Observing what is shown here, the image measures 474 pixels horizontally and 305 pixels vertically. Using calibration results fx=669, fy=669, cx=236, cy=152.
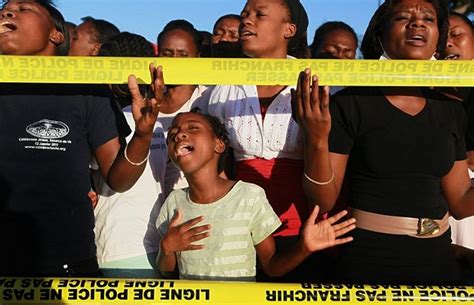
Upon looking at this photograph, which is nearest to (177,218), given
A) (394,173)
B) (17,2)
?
(394,173)

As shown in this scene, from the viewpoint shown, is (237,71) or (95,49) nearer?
(237,71)

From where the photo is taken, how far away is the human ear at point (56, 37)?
276cm

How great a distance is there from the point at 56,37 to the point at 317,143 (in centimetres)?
122

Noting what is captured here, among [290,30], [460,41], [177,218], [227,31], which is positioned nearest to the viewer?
[177,218]

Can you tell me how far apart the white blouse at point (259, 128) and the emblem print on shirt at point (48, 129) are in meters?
0.74

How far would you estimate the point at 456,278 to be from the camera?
2.52 metres

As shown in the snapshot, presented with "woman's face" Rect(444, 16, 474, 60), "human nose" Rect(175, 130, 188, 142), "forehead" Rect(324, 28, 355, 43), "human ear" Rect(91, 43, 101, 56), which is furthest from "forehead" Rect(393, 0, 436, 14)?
"human ear" Rect(91, 43, 101, 56)

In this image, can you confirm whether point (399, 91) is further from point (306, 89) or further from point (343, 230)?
point (343, 230)

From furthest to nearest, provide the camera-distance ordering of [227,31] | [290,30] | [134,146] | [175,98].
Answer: [227,31] → [175,98] → [290,30] → [134,146]

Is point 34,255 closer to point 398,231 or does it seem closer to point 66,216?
point 66,216

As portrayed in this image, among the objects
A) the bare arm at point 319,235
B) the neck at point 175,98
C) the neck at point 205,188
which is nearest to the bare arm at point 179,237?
the neck at point 205,188

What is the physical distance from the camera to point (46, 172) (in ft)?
8.26

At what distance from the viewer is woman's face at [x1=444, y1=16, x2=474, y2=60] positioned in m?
3.82

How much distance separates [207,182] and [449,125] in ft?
3.16
